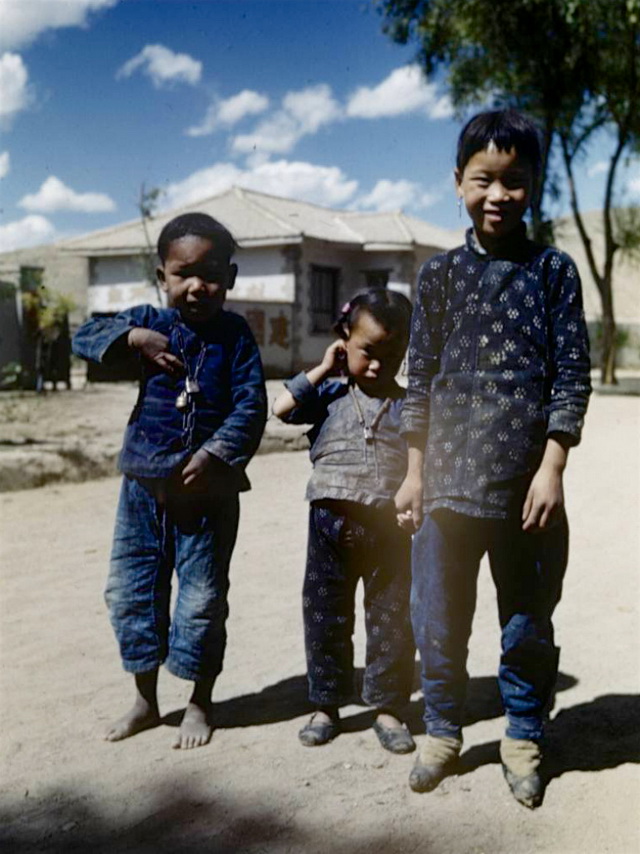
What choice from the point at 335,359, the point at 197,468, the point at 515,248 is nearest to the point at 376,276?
the point at 335,359

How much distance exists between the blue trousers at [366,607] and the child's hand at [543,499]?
0.56m

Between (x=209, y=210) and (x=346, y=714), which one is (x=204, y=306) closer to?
(x=346, y=714)

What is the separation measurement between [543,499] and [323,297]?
20247 mm

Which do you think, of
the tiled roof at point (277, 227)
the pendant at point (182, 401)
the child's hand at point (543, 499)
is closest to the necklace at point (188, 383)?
the pendant at point (182, 401)

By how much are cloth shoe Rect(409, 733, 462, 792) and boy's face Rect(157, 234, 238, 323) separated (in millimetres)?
1493

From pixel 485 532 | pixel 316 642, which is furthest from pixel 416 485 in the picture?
pixel 316 642

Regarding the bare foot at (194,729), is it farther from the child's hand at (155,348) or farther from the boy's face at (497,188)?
the boy's face at (497,188)

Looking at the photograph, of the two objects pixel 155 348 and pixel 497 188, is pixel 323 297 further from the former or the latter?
pixel 497 188

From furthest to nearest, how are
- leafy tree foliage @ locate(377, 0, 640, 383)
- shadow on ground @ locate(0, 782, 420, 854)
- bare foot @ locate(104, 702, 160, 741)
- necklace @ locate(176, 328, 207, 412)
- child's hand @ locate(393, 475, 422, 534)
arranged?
leafy tree foliage @ locate(377, 0, 640, 383) < bare foot @ locate(104, 702, 160, 741) < necklace @ locate(176, 328, 207, 412) < child's hand @ locate(393, 475, 422, 534) < shadow on ground @ locate(0, 782, 420, 854)

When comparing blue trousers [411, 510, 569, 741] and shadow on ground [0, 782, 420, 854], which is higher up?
blue trousers [411, 510, 569, 741]

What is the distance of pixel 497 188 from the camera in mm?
2312

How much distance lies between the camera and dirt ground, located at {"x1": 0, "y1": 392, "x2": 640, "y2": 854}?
7.32 feet

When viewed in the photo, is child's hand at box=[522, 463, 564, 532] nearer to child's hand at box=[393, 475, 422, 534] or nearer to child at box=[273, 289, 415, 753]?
child's hand at box=[393, 475, 422, 534]

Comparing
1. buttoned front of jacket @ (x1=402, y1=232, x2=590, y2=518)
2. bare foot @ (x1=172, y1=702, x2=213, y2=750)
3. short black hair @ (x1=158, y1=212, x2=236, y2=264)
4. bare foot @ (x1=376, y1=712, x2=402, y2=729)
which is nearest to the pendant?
short black hair @ (x1=158, y1=212, x2=236, y2=264)
